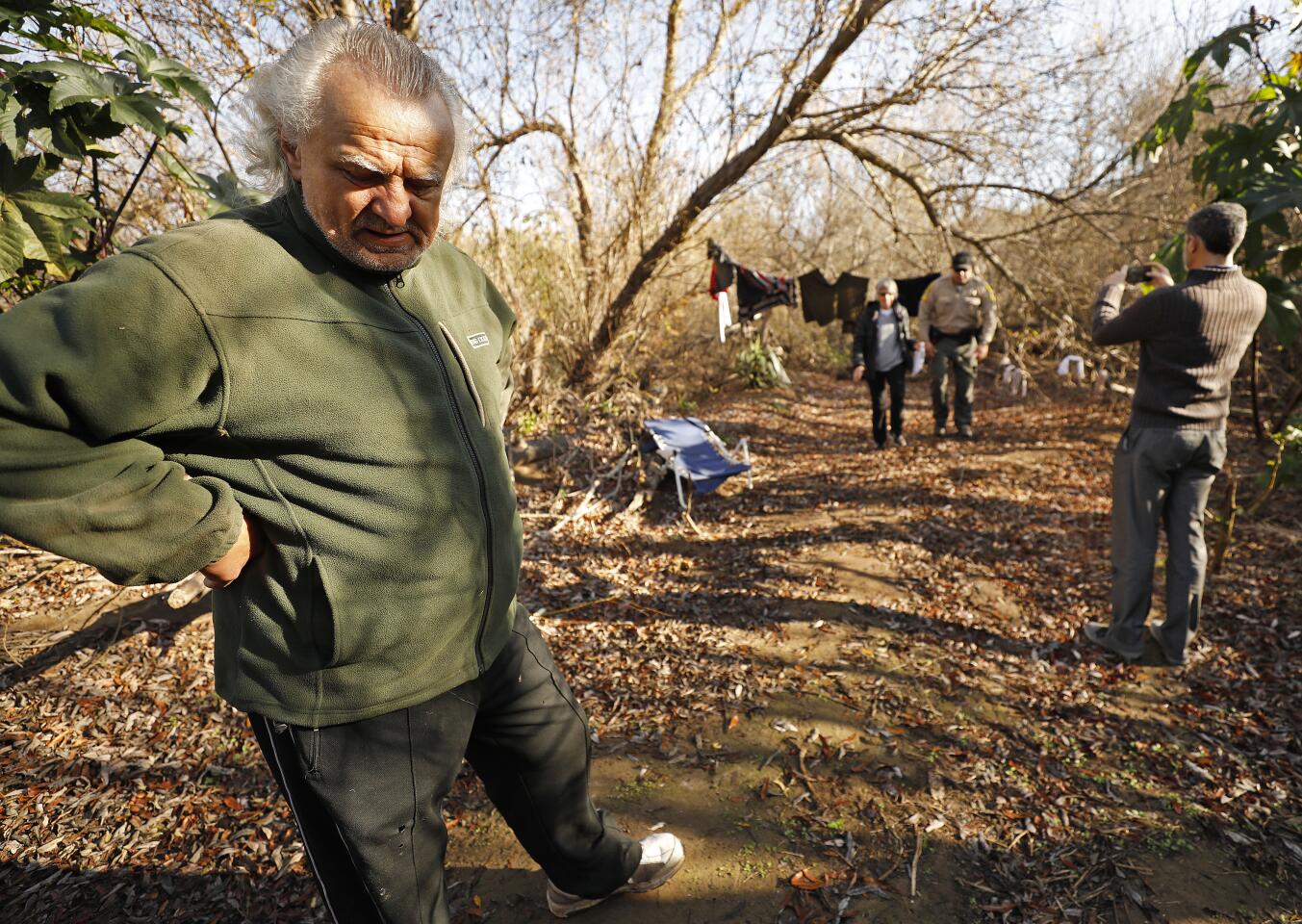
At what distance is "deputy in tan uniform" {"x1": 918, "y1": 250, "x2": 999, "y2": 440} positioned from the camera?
732cm

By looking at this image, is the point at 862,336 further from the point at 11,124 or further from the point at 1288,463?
the point at 11,124

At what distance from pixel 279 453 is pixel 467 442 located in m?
0.35

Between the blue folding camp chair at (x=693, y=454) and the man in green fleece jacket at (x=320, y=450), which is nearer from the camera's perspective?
the man in green fleece jacket at (x=320, y=450)

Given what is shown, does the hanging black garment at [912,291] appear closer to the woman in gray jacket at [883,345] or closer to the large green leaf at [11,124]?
the woman in gray jacket at [883,345]

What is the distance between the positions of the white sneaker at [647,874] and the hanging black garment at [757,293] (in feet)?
24.7

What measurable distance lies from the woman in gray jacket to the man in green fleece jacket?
6429mm

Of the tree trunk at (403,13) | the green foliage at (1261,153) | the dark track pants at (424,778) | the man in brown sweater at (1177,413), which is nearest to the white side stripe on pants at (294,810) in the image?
the dark track pants at (424,778)

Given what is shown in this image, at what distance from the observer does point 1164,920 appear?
220 centimetres

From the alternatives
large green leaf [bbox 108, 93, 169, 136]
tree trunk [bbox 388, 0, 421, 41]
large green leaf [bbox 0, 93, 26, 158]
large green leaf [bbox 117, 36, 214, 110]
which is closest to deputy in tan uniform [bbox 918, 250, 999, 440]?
tree trunk [bbox 388, 0, 421, 41]

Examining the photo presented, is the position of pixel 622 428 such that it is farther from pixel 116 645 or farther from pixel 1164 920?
pixel 1164 920

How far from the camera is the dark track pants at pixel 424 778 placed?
1312 mm

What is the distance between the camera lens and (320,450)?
1.19 meters

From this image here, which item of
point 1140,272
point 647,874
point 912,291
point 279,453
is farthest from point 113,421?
point 912,291

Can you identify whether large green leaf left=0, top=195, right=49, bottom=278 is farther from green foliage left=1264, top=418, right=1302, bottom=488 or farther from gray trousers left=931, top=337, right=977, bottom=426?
gray trousers left=931, top=337, right=977, bottom=426
